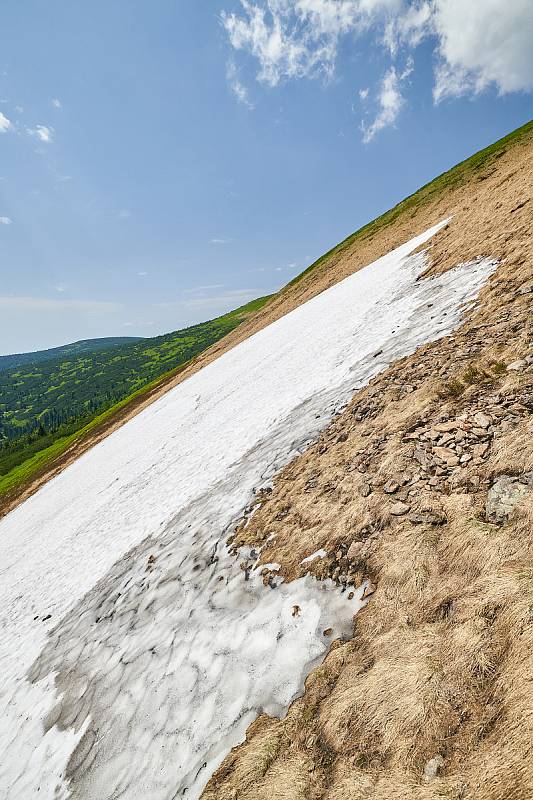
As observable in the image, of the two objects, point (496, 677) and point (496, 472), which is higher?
point (496, 472)

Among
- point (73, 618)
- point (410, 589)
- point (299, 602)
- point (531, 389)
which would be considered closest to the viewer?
point (410, 589)

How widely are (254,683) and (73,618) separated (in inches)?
376

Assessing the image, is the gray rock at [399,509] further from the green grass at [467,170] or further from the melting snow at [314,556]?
the green grass at [467,170]

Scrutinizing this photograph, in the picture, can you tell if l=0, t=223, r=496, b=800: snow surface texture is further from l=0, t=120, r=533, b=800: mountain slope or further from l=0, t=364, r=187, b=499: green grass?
l=0, t=364, r=187, b=499: green grass

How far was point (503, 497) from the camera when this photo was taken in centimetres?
609

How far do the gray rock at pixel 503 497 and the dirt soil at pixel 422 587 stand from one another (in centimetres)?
2

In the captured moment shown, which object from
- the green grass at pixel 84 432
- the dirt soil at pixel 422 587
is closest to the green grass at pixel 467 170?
the green grass at pixel 84 432

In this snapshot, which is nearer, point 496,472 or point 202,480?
point 496,472

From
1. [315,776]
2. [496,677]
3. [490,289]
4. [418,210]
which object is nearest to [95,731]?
[315,776]

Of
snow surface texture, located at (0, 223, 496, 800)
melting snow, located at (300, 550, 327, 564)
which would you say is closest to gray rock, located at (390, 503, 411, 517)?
melting snow, located at (300, 550, 327, 564)

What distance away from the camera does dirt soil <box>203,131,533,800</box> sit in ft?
13.1

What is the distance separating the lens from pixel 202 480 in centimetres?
1623

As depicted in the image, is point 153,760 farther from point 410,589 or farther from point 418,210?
point 418,210

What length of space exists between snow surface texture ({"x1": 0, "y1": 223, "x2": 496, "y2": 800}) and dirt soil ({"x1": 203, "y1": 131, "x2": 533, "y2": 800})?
0.72 metres
